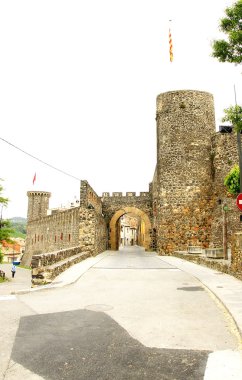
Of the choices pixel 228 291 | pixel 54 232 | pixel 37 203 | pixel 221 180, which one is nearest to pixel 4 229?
pixel 54 232

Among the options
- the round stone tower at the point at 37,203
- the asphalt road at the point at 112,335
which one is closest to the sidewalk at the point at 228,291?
the asphalt road at the point at 112,335

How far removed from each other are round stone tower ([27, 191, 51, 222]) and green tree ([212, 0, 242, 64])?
54.8 m

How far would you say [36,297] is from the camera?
7.44 metres

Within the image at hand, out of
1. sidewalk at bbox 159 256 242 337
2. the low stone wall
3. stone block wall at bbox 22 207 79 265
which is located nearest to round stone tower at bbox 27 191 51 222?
stone block wall at bbox 22 207 79 265

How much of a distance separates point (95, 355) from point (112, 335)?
30.4 inches

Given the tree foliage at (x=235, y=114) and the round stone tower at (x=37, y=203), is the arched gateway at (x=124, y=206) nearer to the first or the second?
the tree foliage at (x=235, y=114)

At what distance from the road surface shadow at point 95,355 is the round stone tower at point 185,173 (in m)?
17.8

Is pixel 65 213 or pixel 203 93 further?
pixel 65 213

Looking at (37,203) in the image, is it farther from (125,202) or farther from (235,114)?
(235,114)

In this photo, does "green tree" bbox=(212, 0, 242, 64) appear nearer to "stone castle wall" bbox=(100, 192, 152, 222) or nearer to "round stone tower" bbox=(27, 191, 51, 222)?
"stone castle wall" bbox=(100, 192, 152, 222)

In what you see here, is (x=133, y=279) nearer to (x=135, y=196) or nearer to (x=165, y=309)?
(x=165, y=309)

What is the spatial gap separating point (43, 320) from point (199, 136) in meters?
Answer: 19.6

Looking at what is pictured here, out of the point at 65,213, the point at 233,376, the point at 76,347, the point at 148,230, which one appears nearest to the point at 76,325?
the point at 76,347

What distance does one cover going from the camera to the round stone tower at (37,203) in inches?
2383
